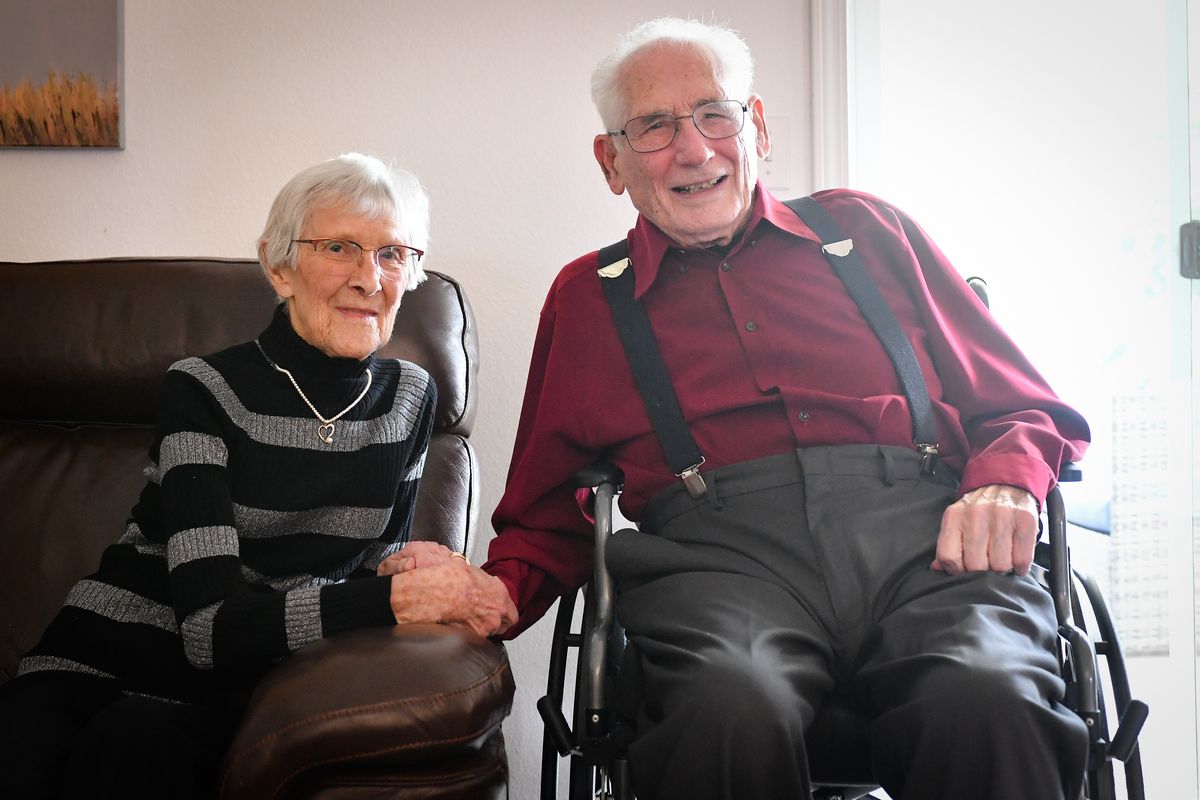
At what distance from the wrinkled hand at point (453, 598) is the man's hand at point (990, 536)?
22.1 inches

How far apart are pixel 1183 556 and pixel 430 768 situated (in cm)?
139

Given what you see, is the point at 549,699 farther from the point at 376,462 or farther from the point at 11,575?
the point at 11,575

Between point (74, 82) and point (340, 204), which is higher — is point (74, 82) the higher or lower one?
the higher one

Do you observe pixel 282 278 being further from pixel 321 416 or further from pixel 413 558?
pixel 413 558

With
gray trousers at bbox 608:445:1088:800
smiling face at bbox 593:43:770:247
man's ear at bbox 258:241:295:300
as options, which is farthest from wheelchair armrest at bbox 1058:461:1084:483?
man's ear at bbox 258:241:295:300

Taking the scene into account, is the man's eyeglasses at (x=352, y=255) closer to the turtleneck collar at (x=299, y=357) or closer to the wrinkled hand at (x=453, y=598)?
the turtleneck collar at (x=299, y=357)

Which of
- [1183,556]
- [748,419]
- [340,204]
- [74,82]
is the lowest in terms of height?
[1183,556]

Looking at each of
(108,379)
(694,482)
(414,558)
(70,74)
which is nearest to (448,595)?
(414,558)

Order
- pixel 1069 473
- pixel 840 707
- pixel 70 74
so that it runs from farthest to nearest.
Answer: pixel 70 74
pixel 1069 473
pixel 840 707

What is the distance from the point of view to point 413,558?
1.45 metres

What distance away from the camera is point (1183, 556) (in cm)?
183

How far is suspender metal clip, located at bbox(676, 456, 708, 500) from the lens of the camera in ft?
4.75

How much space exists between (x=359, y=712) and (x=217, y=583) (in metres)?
0.33

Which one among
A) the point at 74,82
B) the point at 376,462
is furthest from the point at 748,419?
the point at 74,82
